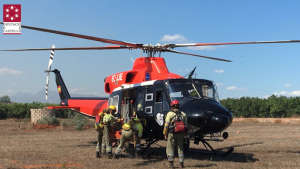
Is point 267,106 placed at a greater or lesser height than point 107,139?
greater

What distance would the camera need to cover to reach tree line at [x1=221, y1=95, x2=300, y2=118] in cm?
3944

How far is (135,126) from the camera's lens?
972 cm

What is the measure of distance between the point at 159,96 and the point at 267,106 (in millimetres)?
34746

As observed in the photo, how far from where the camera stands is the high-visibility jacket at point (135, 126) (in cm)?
960

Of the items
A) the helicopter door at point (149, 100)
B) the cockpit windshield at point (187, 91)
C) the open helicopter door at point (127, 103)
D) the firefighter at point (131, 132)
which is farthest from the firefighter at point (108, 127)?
the cockpit windshield at point (187, 91)

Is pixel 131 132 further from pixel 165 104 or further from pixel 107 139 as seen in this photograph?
pixel 165 104

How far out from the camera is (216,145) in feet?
43.3

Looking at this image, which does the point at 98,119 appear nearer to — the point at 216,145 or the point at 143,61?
the point at 143,61

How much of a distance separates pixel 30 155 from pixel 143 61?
17.8 ft

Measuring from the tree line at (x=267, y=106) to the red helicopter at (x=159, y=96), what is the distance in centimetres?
3138

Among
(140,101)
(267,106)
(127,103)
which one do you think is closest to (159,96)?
(140,101)

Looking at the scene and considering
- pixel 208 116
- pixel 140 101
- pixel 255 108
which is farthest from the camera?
pixel 255 108

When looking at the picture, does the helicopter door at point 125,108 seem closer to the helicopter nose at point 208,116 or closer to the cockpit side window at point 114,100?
the cockpit side window at point 114,100

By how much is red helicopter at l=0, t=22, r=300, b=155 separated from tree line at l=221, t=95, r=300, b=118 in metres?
31.4
